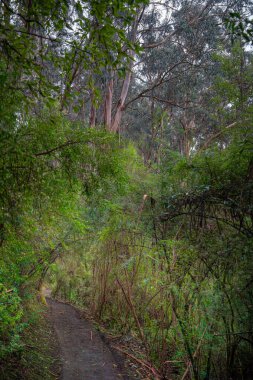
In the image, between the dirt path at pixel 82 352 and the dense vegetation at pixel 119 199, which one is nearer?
the dense vegetation at pixel 119 199

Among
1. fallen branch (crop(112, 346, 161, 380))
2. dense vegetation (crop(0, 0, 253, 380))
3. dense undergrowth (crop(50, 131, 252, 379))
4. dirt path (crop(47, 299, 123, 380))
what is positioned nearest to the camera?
dense vegetation (crop(0, 0, 253, 380))

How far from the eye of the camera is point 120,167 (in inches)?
121

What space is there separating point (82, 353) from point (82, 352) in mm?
52

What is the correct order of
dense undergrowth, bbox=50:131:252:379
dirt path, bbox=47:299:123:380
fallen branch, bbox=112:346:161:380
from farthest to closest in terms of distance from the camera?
dirt path, bbox=47:299:123:380
fallen branch, bbox=112:346:161:380
dense undergrowth, bbox=50:131:252:379

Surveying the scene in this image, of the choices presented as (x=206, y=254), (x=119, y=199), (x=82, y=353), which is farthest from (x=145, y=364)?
(x=206, y=254)

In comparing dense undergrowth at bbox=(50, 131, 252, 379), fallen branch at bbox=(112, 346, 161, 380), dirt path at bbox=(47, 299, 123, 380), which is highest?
dense undergrowth at bbox=(50, 131, 252, 379)

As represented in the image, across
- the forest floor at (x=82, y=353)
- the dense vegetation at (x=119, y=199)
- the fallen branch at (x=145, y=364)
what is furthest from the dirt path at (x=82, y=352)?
the dense vegetation at (x=119, y=199)

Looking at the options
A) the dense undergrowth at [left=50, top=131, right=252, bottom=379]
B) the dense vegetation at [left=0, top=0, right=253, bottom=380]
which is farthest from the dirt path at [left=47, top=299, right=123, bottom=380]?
the dense undergrowth at [left=50, top=131, right=252, bottom=379]

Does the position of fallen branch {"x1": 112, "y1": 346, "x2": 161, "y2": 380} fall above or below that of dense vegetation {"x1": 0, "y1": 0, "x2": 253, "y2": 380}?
below

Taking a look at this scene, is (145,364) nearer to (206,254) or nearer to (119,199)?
(119,199)

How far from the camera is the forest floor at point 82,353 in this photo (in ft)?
17.2

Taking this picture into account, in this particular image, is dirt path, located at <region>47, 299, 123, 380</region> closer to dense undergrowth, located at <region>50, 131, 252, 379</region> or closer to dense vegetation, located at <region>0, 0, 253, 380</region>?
dense vegetation, located at <region>0, 0, 253, 380</region>

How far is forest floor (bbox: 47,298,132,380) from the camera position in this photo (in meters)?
5.25

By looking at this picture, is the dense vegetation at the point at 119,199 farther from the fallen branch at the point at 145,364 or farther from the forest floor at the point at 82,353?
the forest floor at the point at 82,353
